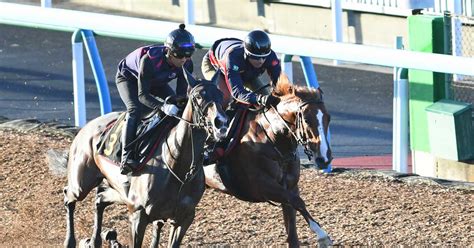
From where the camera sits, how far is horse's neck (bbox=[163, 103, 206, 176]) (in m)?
8.33

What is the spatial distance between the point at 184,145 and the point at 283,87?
0.88m

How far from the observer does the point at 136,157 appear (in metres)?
8.76

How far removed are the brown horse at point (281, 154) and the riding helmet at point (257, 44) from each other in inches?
12.2

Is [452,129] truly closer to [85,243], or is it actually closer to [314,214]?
[314,214]

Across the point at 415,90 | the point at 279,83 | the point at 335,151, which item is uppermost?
the point at 279,83

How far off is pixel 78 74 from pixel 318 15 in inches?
212

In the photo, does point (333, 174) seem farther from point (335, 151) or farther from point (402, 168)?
point (335, 151)

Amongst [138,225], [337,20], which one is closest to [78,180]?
[138,225]

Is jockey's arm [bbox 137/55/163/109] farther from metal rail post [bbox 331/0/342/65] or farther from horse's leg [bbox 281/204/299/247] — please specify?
metal rail post [bbox 331/0/342/65]

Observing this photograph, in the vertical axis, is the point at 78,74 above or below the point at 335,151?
above

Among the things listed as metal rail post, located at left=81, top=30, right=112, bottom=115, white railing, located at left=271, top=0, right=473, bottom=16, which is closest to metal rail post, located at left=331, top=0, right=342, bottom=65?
white railing, located at left=271, top=0, right=473, bottom=16

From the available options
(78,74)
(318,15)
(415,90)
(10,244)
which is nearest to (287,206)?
(10,244)

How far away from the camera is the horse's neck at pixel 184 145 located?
8.33 meters

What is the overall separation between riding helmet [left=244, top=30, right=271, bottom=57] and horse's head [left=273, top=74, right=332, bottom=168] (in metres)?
0.37
